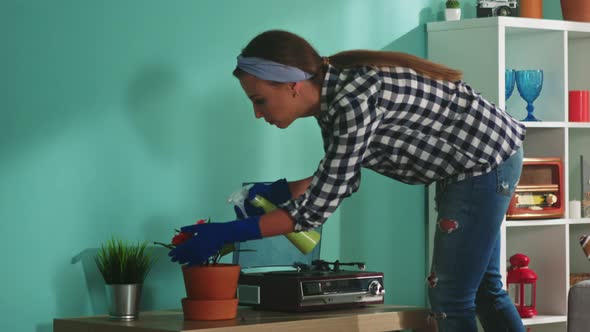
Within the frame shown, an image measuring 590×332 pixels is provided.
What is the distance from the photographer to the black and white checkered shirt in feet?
7.12

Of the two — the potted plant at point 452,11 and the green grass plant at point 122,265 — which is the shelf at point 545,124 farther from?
the green grass plant at point 122,265

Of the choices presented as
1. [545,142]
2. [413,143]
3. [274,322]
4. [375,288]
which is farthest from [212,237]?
[545,142]

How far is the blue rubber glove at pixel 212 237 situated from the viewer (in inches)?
87.6

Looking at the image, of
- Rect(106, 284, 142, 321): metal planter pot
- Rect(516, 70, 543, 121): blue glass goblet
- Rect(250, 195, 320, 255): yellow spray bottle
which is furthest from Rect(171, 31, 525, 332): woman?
Rect(516, 70, 543, 121): blue glass goblet

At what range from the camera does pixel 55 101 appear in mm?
2572

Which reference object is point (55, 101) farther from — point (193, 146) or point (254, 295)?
point (254, 295)

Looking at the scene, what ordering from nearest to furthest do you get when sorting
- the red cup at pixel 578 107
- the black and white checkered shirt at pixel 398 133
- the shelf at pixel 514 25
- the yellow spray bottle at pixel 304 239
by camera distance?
the black and white checkered shirt at pixel 398 133 < the yellow spray bottle at pixel 304 239 < the shelf at pixel 514 25 < the red cup at pixel 578 107

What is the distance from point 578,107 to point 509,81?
34 cm

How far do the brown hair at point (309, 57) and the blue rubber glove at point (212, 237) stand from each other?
373 mm

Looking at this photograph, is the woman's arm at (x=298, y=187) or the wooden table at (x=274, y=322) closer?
the wooden table at (x=274, y=322)

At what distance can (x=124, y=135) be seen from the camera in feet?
8.87

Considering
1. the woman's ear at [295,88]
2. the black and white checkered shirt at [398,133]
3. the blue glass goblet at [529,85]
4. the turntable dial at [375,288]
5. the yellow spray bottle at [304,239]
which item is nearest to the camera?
the black and white checkered shirt at [398,133]

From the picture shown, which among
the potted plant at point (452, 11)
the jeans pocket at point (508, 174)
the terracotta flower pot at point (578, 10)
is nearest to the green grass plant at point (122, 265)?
A: the jeans pocket at point (508, 174)

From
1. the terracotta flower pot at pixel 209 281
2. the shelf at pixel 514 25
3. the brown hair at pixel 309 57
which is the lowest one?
the terracotta flower pot at pixel 209 281
